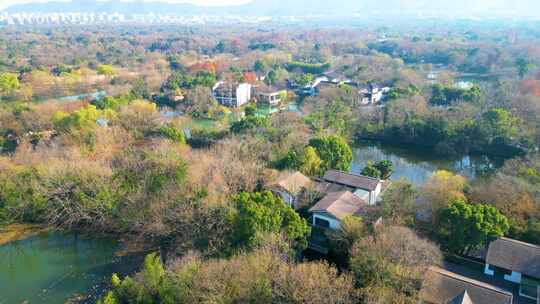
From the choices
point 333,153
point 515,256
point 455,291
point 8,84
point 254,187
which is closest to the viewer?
point 455,291

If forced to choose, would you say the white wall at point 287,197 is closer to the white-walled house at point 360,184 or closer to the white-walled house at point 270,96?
the white-walled house at point 360,184

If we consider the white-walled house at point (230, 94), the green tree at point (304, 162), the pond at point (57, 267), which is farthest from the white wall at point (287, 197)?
the white-walled house at point (230, 94)

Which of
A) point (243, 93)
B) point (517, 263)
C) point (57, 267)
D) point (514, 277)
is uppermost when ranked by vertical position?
point (243, 93)

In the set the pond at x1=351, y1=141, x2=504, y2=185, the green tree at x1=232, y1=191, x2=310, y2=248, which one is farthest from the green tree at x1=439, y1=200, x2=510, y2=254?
the pond at x1=351, y1=141, x2=504, y2=185

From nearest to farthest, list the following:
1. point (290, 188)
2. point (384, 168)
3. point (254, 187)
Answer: point (290, 188), point (254, 187), point (384, 168)

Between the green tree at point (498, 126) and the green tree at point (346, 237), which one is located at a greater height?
the green tree at point (498, 126)

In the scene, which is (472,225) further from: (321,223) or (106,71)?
(106,71)

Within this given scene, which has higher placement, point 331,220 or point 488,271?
point 331,220

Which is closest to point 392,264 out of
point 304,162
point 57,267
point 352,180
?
point 352,180

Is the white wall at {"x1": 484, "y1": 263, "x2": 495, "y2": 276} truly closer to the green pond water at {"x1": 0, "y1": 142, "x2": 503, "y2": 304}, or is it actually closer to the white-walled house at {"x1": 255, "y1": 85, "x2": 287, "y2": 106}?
the green pond water at {"x1": 0, "y1": 142, "x2": 503, "y2": 304}
